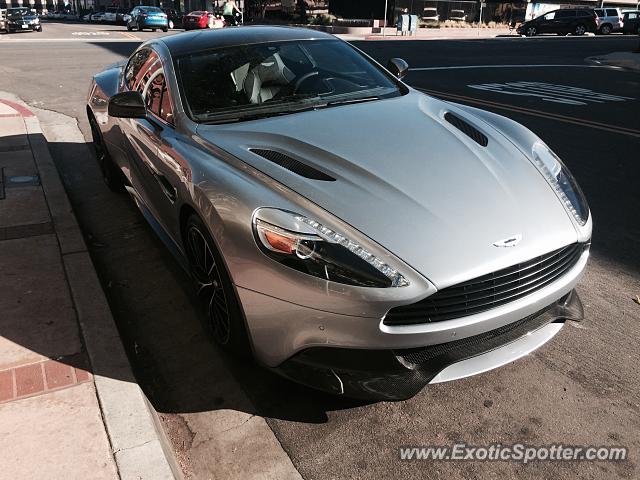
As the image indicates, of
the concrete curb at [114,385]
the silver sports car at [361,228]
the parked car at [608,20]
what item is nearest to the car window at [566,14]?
the parked car at [608,20]

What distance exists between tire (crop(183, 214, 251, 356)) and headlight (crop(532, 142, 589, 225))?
1705 millimetres

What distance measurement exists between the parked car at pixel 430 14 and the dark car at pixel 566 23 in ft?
19.0

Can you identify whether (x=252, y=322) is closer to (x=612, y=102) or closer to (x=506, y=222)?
(x=506, y=222)

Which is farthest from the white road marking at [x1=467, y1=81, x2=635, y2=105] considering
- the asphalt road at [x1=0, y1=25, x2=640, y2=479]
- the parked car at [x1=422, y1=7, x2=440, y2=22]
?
the parked car at [x1=422, y1=7, x2=440, y2=22]

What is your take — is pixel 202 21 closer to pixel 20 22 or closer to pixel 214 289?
pixel 20 22

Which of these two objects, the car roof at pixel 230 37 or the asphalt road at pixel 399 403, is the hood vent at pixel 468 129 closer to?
the asphalt road at pixel 399 403

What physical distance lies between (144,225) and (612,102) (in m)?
9.46

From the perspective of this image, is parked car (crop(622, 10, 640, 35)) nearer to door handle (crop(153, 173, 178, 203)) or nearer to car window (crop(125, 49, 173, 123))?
car window (crop(125, 49, 173, 123))

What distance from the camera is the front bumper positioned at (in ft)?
7.57

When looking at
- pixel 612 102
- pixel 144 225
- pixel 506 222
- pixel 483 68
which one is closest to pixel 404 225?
pixel 506 222

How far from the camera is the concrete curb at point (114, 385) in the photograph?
228 cm

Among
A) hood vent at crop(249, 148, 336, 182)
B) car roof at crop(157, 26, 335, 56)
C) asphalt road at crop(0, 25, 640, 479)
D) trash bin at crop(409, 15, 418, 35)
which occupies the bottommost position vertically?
asphalt road at crop(0, 25, 640, 479)

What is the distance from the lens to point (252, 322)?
8.39 feet

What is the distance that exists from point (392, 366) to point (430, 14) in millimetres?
41188
